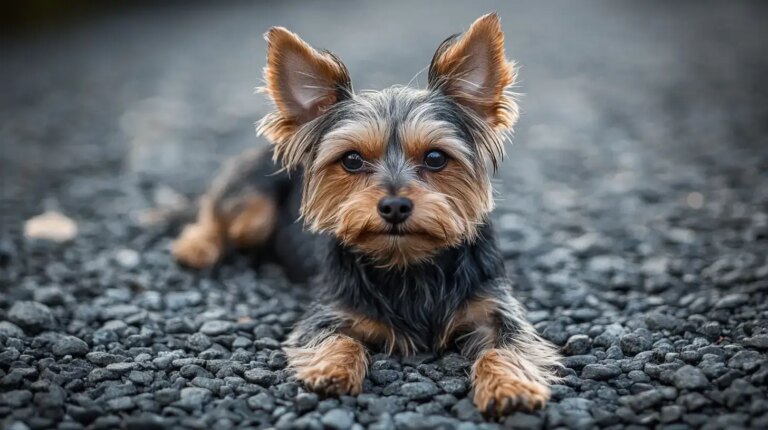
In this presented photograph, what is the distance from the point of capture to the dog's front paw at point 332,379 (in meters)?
4.36

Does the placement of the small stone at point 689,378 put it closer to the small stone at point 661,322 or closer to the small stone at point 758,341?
the small stone at point 758,341

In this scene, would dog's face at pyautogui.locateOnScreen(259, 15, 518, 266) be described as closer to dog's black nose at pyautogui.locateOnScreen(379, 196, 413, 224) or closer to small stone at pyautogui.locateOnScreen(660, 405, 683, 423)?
dog's black nose at pyautogui.locateOnScreen(379, 196, 413, 224)

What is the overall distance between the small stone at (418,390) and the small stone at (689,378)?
1.34m

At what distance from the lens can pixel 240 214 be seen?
22.5 feet

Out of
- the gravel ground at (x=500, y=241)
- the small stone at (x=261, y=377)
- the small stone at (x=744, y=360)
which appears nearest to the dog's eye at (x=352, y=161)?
the gravel ground at (x=500, y=241)

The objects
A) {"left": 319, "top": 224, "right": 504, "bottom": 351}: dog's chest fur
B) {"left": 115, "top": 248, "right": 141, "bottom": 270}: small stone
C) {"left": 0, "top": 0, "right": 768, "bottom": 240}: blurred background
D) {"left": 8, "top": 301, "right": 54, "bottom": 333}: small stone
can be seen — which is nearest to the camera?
{"left": 319, "top": 224, "right": 504, "bottom": 351}: dog's chest fur

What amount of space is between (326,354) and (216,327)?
112 centimetres

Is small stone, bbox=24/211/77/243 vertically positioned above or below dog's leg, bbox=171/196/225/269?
below

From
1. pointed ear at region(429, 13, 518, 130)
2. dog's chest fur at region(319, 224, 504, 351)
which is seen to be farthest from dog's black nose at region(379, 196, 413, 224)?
pointed ear at region(429, 13, 518, 130)

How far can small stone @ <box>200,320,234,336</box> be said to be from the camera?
5.36 meters

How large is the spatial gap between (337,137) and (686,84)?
Result: 8.74 meters

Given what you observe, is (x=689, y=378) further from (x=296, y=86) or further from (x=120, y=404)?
(x=120, y=404)

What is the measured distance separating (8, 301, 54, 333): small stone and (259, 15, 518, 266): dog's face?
1959 millimetres

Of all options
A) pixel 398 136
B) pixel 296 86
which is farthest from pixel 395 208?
pixel 296 86
